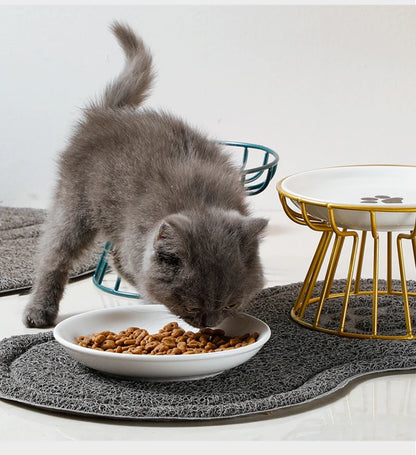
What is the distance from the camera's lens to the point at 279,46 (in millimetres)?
4324

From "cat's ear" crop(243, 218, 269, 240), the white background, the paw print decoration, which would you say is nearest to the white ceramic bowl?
"cat's ear" crop(243, 218, 269, 240)

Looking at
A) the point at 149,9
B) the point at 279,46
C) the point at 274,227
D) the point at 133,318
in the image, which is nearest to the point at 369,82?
the point at 279,46

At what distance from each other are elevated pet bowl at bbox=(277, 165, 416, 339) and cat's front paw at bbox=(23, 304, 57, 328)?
816mm

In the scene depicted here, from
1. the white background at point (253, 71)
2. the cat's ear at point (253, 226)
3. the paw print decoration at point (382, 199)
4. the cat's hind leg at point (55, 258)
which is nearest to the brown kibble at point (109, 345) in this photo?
the cat's ear at point (253, 226)

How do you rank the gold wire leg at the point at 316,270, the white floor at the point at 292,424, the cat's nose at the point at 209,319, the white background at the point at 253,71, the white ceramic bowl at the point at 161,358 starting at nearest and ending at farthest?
the white floor at the point at 292,424
the white ceramic bowl at the point at 161,358
the cat's nose at the point at 209,319
the gold wire leg at the point at 316,270
the white background at the point at 253,71

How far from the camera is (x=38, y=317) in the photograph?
101 inches

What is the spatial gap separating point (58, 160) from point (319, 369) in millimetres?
1175

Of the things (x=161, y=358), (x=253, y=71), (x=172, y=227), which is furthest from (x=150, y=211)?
(x=253, y=71)

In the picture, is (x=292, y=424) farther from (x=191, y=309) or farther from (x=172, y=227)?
(x=172, y=227)

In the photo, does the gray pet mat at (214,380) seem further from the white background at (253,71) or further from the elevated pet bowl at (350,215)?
the white background at (253,71)

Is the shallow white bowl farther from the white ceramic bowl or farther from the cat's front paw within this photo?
the cat's front paw

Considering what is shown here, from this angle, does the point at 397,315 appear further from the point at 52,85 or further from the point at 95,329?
the point at 52,85

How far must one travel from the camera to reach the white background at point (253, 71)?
4301mm

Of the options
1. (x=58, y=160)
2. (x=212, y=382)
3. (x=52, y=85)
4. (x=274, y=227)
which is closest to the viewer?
(x=212, y=382)
